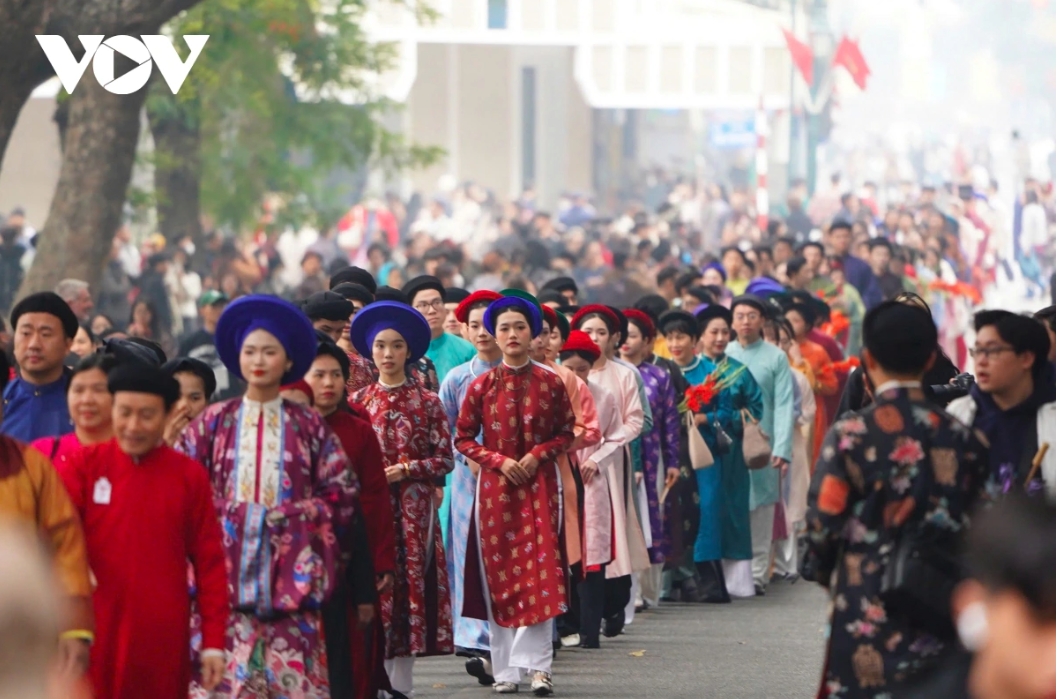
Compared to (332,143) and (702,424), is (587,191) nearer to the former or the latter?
(332,143)

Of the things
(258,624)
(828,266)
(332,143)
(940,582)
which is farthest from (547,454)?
(332,143)

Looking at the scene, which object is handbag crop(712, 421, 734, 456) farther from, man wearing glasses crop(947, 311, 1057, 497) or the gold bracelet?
the gold bracelet

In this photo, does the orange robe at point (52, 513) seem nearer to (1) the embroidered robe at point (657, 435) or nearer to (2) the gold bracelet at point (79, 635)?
(2) the gold bracelet at point (79, 635)

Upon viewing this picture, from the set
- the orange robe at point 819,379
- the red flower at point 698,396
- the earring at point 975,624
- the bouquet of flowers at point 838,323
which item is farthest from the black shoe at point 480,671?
the bouquet of flowers at point 838,323

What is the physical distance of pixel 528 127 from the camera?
54406mm

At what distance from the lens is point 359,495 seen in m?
7.62

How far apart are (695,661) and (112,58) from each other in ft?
24.8

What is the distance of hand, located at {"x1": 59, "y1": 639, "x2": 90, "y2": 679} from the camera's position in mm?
5863

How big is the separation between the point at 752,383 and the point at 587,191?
140 ft

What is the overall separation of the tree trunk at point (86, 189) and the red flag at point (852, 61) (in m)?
23.5

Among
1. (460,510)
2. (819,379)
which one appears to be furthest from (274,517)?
(819,379)

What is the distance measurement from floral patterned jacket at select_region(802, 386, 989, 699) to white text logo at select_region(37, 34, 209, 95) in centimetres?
952

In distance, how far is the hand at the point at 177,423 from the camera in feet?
26.8

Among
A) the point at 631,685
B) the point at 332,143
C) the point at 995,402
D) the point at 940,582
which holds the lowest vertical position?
the point at 631,685
